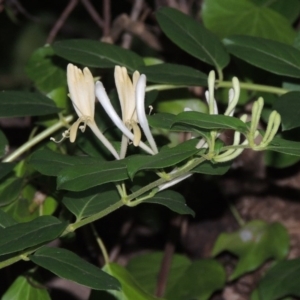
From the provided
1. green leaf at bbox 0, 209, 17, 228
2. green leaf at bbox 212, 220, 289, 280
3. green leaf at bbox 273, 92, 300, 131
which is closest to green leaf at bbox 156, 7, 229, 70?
green leaf at bbox 273, 92, 300, 131

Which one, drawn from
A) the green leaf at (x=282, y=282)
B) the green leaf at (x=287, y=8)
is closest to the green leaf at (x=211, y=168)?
the green leaf at (x=282, y=282)

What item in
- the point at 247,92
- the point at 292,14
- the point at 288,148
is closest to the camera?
the point at 288,148

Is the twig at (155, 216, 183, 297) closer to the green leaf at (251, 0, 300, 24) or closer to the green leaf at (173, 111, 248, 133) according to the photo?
the green leaf at (251, 0, 300, 24)

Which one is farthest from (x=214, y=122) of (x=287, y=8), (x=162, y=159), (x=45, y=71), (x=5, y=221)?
(x=287, y=8)

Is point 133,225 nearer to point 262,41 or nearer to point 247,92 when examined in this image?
point 247,92

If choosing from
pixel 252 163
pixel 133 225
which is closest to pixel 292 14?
pixel 252 163

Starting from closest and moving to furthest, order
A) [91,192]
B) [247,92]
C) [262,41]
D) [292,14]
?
[91,192] → [262,41] → [247,92] → [292,14]

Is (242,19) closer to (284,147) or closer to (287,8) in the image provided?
(287,8)
